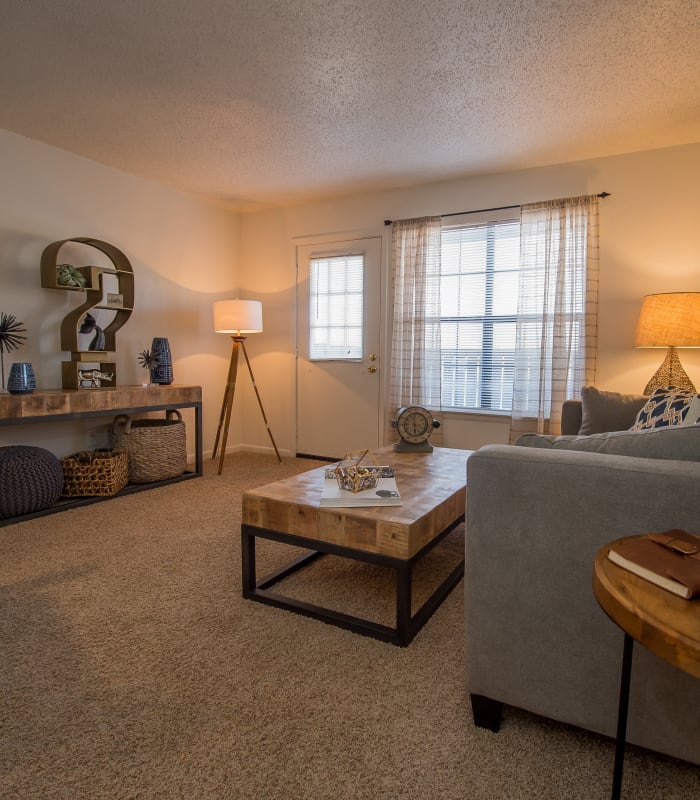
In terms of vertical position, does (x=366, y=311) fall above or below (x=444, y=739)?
above

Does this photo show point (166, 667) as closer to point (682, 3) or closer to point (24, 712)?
point (24, 712)

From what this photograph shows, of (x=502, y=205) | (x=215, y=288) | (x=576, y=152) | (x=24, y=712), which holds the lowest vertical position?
(x=24, y=712)

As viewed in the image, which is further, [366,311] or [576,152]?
[366,311]

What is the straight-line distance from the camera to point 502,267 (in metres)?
4.08

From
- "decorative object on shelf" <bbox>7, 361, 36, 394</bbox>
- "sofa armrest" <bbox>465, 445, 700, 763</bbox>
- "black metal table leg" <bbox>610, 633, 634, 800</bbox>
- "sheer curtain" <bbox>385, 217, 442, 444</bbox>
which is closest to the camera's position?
"black metal table leg" <bbox>610, 633, 634, 800</bbox>

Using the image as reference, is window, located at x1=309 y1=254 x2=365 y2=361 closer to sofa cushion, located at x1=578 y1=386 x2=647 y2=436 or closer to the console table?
the console table

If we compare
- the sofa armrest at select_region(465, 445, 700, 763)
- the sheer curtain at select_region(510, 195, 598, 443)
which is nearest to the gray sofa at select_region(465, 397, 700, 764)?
the sofa armrest at select_region(465, 445, 700, 763)

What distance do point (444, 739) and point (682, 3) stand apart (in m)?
2.86

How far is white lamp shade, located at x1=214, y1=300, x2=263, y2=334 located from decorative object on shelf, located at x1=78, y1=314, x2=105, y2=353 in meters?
0.95

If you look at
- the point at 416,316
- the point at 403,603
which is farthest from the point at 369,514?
the point at 416,316

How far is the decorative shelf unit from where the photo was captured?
3.52 meters

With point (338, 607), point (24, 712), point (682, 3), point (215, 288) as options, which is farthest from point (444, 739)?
point (215, 288)

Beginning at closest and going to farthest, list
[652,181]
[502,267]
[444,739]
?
1. [444,739]
2. [652,181]
3. [502,267]

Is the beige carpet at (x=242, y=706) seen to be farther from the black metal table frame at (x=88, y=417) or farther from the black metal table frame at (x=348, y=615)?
the black metal table frame at (x=88, y=417)
